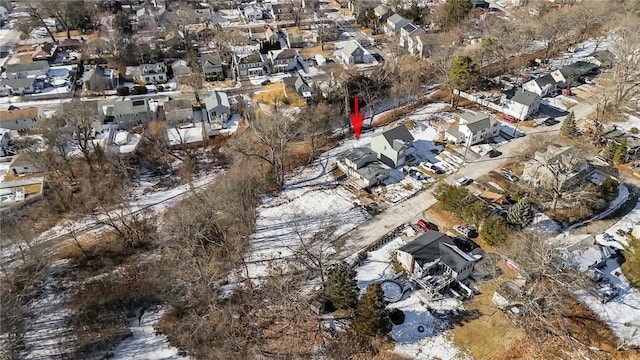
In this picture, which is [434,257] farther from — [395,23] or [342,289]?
[395,23]

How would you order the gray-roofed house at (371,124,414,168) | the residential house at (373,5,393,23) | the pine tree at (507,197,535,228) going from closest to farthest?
the pine tree at (507,197,535,228)
the gray-roofed house at (371,124,414,168)
the residential house at (373,5,393,23)

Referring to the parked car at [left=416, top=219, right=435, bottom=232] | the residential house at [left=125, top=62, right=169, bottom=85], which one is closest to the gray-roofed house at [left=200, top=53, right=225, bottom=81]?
the residential house at [left=125, top=62, right=169, bottom=85]

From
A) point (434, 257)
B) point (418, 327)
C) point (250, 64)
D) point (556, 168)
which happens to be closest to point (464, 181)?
point (556, 168)

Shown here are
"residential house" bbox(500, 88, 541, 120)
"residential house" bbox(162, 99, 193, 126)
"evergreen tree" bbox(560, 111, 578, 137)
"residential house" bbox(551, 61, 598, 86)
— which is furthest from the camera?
"residential house" bbox(551, 61, 598, 86)

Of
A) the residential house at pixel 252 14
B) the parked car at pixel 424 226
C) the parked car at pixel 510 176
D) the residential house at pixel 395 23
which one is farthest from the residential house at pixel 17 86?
the parked car at pixel 510 176

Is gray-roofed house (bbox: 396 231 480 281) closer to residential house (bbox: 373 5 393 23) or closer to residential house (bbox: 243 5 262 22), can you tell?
residential house (bbox: 373 5 393 23)

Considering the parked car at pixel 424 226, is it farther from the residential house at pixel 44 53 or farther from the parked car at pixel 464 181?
the residential house at pixel 44 53

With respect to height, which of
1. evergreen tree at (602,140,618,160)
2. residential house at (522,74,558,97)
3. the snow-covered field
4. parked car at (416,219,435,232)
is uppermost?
residential house at (522,74,558,97)
